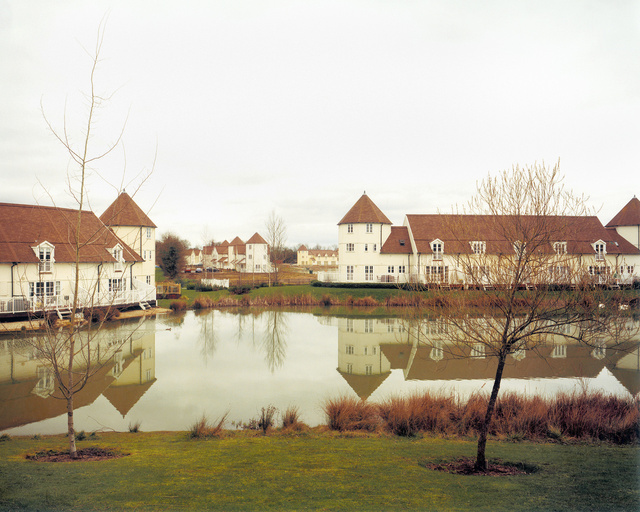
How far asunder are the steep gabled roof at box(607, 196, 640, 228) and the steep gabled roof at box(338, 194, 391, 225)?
73.3 ft

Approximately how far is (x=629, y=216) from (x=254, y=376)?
Result: 4288cm

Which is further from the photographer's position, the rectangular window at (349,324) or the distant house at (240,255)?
the distant house at (240,255)

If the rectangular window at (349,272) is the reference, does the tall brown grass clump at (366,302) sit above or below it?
below

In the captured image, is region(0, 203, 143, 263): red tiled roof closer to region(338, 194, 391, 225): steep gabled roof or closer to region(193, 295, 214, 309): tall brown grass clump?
region(193, 295, 214, 309): tall brown grass clump

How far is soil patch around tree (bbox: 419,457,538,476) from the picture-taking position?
265 inches

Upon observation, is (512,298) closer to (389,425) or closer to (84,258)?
(389,425)

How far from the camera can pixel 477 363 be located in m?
16.7

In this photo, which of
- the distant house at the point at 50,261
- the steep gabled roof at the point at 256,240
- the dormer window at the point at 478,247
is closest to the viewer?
the dormer window at the point at 478,247

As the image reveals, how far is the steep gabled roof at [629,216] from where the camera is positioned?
41812 millimetres

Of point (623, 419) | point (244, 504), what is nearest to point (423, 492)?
point (244, 504)

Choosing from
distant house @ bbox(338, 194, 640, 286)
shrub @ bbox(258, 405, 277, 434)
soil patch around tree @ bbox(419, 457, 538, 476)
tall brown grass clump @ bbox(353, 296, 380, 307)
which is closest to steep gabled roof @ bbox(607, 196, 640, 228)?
distant house @ bbox(338, 194, 640, 286)

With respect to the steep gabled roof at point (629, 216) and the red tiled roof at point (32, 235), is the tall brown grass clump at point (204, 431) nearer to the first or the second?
the red tiled roof at point (32, 235)

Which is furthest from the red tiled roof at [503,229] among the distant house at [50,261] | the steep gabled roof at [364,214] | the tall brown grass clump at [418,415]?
the steep gabled roof at [364,214]

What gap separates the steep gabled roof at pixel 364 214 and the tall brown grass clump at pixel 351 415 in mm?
32858
